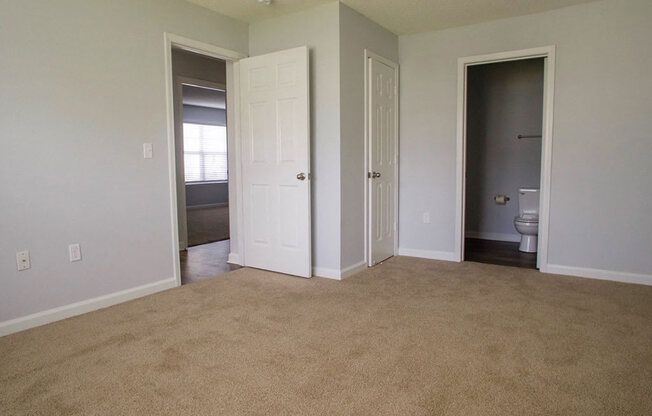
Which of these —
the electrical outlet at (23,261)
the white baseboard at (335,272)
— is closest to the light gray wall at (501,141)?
the white baseboard at (335,272)

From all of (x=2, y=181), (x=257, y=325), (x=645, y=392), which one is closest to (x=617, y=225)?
(x=645, y=392)

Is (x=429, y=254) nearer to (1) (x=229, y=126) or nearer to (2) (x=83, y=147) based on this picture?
(1) (x=229, y=126)

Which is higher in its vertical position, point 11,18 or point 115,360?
point 11,18

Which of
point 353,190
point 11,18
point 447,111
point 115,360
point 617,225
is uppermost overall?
point 11,18

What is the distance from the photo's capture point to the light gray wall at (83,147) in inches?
103

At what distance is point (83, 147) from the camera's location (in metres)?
2.92

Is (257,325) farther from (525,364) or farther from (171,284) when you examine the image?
(525,364)

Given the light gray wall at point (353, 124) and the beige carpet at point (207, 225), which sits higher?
the light gray wall at point (353, 124)

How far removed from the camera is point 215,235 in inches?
247

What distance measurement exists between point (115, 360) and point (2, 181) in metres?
1.28

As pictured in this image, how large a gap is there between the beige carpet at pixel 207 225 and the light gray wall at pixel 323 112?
2401 millimetres

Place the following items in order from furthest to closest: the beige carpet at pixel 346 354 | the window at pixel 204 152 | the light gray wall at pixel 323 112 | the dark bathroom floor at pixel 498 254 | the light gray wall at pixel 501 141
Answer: the window at pixel 204 152, the light gray wall at pixel 501 141, the dark bathroom floor at pixel 498 254, the light gray wall at pixel 323 112, the beige carpet at pixel 346 354

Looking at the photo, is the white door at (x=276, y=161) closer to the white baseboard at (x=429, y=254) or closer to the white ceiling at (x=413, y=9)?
the white ceiling at (x=413, y=9)

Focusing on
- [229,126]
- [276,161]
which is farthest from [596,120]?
[229,126]
